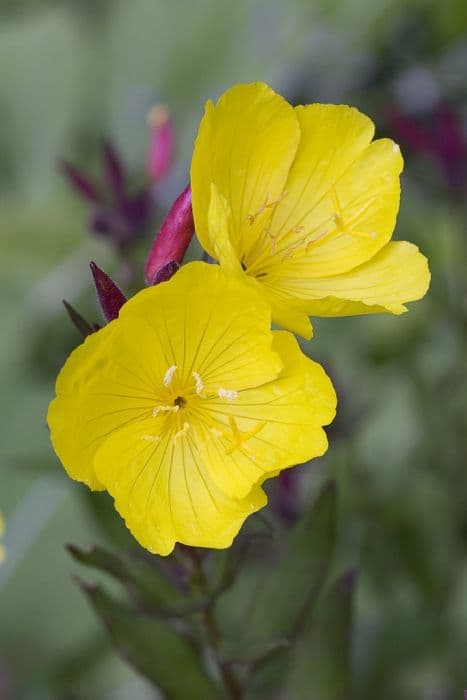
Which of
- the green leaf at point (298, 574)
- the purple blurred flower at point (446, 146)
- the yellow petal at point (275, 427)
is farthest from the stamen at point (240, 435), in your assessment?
the purple blurred flower at point (446, 146)

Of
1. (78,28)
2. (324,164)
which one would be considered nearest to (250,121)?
Answer: (324,164)

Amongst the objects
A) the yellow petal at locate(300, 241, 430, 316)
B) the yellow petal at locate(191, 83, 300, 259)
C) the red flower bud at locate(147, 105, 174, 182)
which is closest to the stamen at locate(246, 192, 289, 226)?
the yellow petal at locate(191, 83, 300, 259)

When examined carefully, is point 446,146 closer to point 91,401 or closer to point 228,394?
point 228,394

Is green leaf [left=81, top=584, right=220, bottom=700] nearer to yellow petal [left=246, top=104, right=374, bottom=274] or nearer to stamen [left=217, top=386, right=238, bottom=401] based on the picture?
stamen [left=217, top=386, right=238, bottom=401]

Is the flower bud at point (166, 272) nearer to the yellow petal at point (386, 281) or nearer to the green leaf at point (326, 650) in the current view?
the yellow petal at point (386, 281)

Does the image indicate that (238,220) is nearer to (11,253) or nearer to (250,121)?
(250,121)
